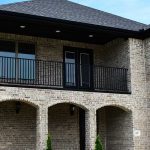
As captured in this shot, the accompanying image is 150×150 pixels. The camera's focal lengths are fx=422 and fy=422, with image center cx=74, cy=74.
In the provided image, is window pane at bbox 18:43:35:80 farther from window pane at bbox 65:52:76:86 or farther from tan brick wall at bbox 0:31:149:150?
window pane at bbox 65:52:76:86

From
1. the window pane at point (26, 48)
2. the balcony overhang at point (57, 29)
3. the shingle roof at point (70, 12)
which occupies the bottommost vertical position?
the window pane at point (26, 48)

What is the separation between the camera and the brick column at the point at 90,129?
1755cm

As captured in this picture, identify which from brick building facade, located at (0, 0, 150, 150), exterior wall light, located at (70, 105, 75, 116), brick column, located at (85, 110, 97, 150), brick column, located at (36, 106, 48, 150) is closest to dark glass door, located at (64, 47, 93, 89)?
brick building facade, located at (0, 0, 150, 150)

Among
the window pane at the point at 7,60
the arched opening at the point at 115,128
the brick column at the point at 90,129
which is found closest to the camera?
the window pane at the point at 7,60

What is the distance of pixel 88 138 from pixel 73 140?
1.67 m

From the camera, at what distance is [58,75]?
62.1ft

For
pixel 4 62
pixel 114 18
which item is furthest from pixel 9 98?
pixel 114 18

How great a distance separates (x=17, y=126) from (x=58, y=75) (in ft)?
9.63

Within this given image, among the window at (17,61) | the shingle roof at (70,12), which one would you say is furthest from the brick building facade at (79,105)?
the shingle roof at (70,12)

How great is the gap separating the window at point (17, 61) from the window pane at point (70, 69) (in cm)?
157

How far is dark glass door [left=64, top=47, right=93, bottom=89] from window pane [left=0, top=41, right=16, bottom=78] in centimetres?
232

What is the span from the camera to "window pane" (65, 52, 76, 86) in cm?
1868

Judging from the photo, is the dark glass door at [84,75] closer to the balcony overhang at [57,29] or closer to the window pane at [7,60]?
the balcony overhang at [57,29]

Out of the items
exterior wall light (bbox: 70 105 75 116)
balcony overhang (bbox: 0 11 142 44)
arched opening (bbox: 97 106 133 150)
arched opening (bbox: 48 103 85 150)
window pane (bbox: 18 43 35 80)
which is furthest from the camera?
exterior wall light (bbox: 70 105 75 116)
